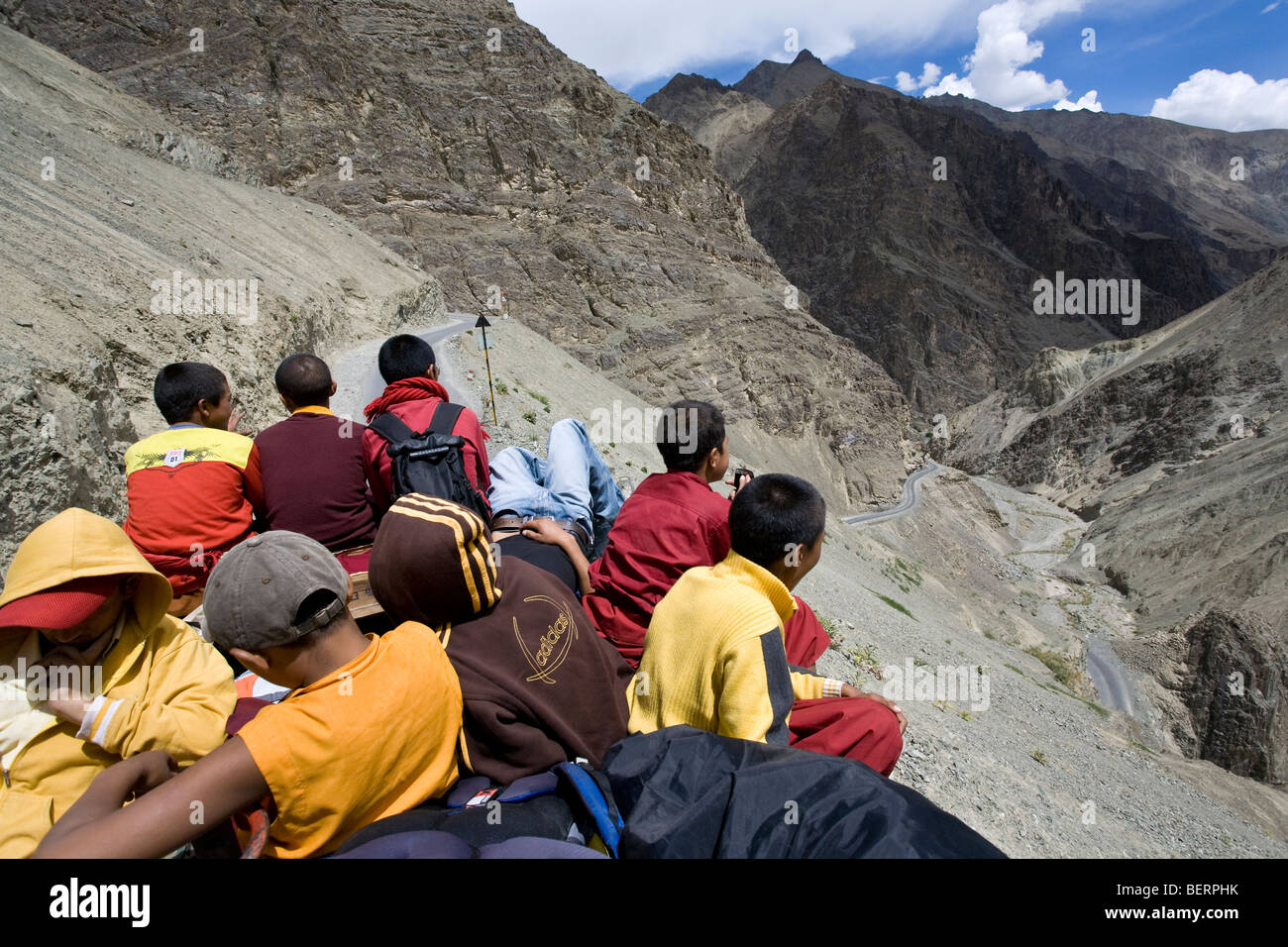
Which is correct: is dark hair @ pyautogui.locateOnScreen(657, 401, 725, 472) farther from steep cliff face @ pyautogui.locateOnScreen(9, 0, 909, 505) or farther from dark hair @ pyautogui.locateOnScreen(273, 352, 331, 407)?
steep cliff face @ pyautogui.locateOnScreen(9, 0, 909, 505)

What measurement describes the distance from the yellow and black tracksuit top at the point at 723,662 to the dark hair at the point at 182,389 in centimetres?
308

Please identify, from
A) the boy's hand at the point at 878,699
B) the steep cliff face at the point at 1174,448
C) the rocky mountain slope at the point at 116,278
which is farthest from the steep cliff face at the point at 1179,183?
the boy's hand at the point at 878,699

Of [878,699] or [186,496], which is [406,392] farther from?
[878,699]

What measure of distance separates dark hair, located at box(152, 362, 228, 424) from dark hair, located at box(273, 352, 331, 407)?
0.32 meters

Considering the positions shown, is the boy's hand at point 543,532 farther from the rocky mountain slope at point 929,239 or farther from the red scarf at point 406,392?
the rocky mountain slope at point 929,239

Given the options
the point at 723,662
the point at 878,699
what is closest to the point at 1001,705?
the point at 878,699

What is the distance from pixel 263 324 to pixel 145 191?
21.3 feet

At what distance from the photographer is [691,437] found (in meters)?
3.47

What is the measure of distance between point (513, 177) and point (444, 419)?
37.7m

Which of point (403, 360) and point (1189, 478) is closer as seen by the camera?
point (403, 360)

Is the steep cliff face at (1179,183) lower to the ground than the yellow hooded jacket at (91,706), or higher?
higher

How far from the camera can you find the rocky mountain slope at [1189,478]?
18312 mm
